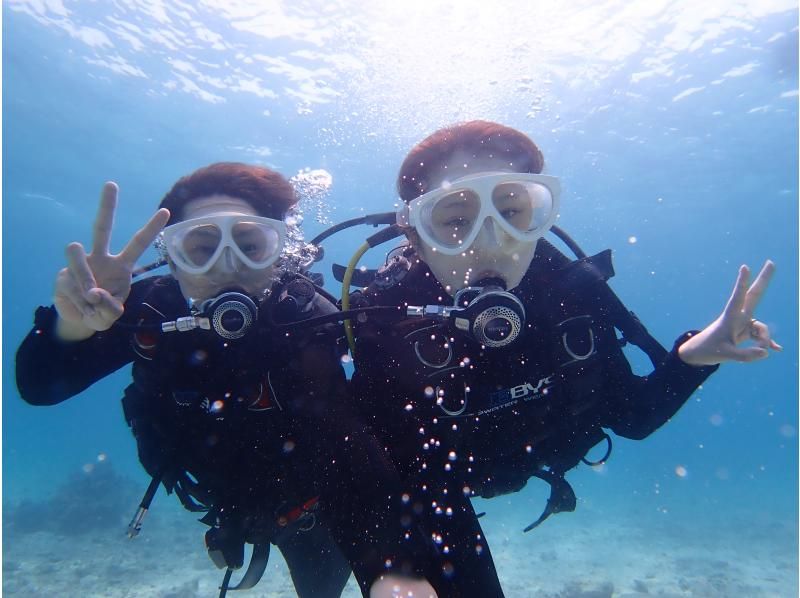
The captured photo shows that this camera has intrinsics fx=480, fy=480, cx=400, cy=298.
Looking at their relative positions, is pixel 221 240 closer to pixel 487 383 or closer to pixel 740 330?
pixel 487 383

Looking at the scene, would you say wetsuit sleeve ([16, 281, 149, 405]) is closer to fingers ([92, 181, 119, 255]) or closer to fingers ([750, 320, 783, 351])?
fingers ([92, 181, 119, 255])

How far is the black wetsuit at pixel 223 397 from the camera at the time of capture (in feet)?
11.0

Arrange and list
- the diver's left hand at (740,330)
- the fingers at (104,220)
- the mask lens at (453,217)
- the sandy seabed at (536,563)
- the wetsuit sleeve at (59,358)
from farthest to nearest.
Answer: the sandy seabed at (536,563), the mask lens at (453,217), the wetsuit sleeve at (59,358), the diver's left hand at (740,330), the fingers at (104,220)

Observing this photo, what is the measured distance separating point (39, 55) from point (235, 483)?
2066 centimetres

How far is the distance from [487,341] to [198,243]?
2.30m

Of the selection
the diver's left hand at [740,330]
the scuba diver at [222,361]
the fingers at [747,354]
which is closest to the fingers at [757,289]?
the diver's left hand at [740,330]

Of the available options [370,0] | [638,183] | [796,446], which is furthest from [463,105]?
[796,446]

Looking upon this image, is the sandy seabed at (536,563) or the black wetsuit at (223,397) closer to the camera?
the black wetsuit at (223,397)

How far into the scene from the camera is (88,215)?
33.8 m

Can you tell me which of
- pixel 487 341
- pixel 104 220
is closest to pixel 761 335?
pixel 487 341

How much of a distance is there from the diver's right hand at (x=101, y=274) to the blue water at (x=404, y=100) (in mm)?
13507

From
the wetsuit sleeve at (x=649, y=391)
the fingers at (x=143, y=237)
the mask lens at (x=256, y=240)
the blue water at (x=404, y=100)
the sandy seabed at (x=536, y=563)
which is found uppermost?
the blue water at (x=404, y=100)

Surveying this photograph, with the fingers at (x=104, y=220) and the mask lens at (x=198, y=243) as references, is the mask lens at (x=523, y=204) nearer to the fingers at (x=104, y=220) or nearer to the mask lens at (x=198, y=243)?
the mask lens at (x=198, y=243)

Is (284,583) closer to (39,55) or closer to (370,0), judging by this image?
(370,0)
